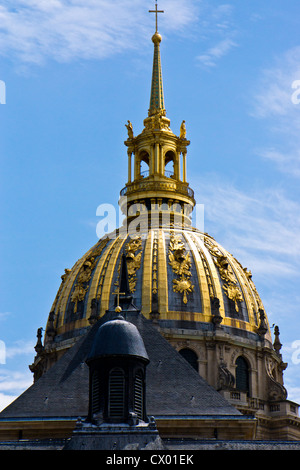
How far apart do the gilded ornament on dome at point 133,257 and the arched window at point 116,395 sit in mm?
53428

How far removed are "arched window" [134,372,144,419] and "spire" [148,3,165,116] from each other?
74841 millimetres

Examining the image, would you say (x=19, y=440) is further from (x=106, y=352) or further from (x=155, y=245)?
(x=155, y=245)

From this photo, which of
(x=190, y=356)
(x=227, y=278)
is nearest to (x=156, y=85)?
(x=227, y=278)

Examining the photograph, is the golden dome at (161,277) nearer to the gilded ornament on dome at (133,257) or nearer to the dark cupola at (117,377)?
the gilded ornament on dome at (133,257)

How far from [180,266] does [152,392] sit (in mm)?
42504

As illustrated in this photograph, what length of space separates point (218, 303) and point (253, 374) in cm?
808

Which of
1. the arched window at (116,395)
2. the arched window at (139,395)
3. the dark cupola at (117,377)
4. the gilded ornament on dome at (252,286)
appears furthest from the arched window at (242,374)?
the arched window at (116,395)

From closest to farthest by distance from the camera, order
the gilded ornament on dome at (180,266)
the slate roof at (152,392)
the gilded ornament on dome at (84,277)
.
→ the slate roof at (152,392)
the gilded ornament on dome at (180,266)
the gilded ornament on dome at (84,277)

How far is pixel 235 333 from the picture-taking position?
121000mm

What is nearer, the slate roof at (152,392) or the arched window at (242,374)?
the slate roof at (152,392)

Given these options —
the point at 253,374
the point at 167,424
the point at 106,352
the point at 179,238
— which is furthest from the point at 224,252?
the point at 106,352

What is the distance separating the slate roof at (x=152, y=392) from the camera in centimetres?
8006

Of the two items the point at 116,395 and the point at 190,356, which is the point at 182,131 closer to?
the point at 190,356
